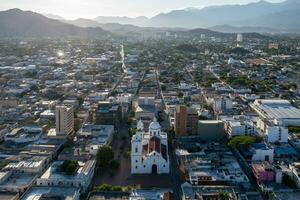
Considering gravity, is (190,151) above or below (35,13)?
below

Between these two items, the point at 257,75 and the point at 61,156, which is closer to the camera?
the point at 61,156

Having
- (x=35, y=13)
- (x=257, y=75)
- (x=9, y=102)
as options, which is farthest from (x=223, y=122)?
(x=35, y=13)

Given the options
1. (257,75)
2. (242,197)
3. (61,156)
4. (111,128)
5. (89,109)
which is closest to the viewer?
(242,197)

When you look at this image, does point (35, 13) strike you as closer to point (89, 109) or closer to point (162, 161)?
point (89, 109)

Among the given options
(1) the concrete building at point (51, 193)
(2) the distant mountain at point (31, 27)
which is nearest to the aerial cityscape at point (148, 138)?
(1) the concrete building at point (51, 193)

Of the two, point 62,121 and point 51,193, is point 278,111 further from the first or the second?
point 51,193

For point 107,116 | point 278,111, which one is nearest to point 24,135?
point 107,116

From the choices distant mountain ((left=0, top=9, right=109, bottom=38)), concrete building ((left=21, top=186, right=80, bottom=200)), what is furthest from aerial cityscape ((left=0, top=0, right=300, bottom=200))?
distant mountain ((left=0, top=9, right=109, bottom=38))

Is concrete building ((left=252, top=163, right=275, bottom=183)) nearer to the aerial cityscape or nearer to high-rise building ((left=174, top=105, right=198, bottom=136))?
the aerial cityscape
